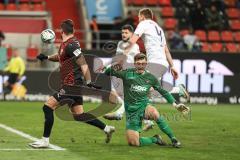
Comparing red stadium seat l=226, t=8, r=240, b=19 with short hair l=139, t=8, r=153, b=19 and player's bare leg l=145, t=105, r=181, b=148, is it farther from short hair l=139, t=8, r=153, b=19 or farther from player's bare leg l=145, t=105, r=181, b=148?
player's bare leg l=145, t=105, r=181, b=148

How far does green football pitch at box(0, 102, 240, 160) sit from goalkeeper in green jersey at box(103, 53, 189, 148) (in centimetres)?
19

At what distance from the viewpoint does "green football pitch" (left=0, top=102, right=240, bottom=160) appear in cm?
1146

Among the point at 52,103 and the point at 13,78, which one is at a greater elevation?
the point at 52,103

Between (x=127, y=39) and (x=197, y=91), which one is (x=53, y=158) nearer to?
(x=127, y=39)

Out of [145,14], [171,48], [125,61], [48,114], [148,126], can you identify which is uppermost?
[145,14]

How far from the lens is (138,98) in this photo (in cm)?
1271

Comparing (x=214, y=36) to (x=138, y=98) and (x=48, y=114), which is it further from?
(x=48, y=114)

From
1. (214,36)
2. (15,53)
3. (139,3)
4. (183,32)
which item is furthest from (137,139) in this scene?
(139,3)

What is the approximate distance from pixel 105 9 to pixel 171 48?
210 inches

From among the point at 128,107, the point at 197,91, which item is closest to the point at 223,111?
the point at 197,91

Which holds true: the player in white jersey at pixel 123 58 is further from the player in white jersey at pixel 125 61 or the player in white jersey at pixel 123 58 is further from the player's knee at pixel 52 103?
the player's knee at pixel 52 103

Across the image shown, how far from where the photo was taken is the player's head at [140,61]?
1244 cm

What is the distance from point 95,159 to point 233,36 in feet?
69.5

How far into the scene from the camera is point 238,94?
26609 mm
